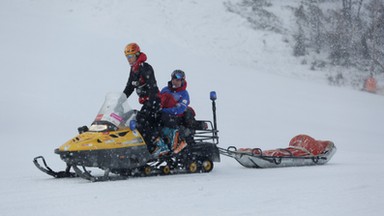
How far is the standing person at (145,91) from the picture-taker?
28.3 ft

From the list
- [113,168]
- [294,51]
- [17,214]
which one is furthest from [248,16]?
[17,214]

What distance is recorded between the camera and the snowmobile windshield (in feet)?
26.7

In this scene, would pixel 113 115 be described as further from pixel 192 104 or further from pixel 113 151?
pixel 192 104

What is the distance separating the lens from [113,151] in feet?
26.4

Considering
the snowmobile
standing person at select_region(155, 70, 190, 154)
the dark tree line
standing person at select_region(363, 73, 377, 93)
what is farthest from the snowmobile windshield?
the dark tree line

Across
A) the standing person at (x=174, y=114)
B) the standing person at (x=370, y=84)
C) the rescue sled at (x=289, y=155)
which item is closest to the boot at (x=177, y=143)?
the standing person at (x=174, y=114)

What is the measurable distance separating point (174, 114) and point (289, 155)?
2.65 metres

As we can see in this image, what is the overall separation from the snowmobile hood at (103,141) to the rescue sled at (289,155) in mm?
2233

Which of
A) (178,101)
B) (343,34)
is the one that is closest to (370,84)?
(343,34)

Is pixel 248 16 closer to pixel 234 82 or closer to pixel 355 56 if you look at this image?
pixel 355 56

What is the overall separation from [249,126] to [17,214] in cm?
1227

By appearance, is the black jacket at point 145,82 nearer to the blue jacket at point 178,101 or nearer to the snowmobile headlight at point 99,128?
the blue jacket at point 178,101

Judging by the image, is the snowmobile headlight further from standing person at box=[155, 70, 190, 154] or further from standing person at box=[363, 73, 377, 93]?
standing person at box=[363, 73, 377, 93]

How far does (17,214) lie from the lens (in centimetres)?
570
